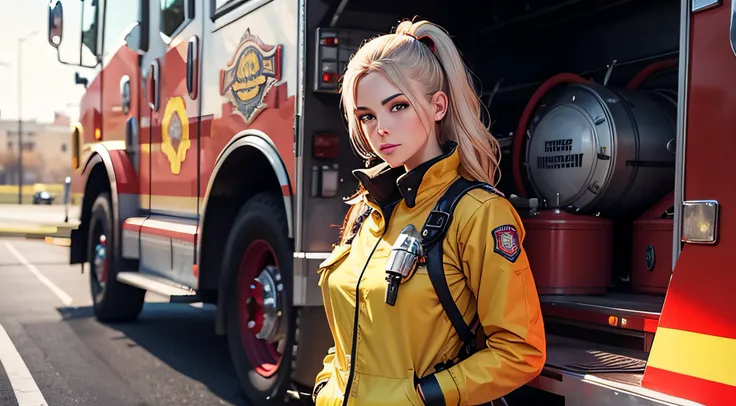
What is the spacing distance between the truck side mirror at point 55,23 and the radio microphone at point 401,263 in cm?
633

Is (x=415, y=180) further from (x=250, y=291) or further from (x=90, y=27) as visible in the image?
→ (x=90, y=27)

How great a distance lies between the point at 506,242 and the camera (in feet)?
5.65

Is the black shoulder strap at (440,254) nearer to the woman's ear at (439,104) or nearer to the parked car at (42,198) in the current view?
the woman's ear at (439,104)

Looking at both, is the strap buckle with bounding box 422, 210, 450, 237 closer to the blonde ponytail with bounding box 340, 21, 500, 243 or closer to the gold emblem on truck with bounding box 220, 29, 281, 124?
the blonde ponytail with bounding box 340, 21, 500, 243

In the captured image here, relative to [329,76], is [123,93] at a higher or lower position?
higher

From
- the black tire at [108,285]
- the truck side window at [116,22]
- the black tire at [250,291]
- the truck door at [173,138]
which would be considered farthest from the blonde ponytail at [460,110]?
the black tire at [108,285]

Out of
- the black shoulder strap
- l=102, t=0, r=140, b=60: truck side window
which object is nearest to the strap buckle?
the black shoulder strap

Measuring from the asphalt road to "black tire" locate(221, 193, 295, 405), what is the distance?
1.66ft

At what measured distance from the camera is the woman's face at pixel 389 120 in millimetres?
1823

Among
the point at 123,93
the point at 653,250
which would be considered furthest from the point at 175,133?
the point at 653,250

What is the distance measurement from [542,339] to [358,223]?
1.84ft

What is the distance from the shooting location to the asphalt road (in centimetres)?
514

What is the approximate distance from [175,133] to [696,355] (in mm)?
4161

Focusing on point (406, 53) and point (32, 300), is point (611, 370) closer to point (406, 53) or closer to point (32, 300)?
point (406, 53)
